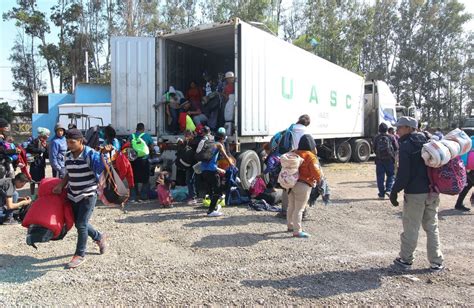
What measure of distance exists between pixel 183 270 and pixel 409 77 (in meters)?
43.4

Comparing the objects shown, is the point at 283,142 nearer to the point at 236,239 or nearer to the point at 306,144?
the point at 306,144

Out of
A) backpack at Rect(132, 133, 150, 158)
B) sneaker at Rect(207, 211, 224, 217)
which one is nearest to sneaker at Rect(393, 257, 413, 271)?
sneaker at Rect(207, 211, 224, 217)

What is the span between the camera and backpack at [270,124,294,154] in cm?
663

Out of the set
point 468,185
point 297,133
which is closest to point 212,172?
point 297,133

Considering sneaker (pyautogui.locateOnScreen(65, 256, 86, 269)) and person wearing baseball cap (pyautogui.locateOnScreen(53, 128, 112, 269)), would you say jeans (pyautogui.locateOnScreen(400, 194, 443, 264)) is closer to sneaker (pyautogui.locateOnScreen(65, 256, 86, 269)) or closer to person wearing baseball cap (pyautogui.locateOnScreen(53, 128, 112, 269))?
person wearing baseball cap (pyautogui.locateOnScreen(53, 128, 112, 269))

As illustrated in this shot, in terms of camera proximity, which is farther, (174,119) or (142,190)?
(174,119)

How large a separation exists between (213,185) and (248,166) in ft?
7.20

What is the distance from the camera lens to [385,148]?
8.57 m

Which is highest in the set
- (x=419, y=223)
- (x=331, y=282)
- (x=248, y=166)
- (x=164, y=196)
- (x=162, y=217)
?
(x=248, y=166)

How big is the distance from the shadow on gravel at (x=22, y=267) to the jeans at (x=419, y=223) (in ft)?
12.5

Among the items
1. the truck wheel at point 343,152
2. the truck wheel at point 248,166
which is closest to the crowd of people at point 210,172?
the truck wheel at point 248,166

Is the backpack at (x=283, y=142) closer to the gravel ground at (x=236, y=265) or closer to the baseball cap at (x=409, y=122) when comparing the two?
the gravel ground at (x=236, y=265)

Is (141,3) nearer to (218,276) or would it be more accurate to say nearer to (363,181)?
(363,181)

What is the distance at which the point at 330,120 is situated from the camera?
13500 mm
